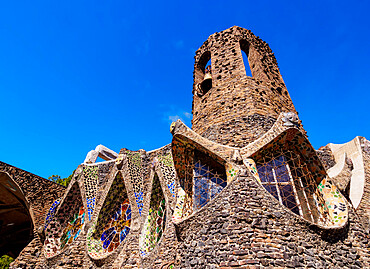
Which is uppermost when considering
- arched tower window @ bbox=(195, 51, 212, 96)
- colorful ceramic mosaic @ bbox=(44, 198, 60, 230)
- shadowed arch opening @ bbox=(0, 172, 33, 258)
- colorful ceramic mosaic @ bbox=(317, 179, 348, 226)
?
arched tower window @ bbox=(195, 51, 212, 96)

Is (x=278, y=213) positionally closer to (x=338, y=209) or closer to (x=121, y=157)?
(x=338, y=209)

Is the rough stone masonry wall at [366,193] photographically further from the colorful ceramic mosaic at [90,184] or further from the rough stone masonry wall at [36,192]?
the rough stone masonry wall at [36,192]

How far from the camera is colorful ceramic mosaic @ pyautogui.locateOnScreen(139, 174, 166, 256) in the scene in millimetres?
6296

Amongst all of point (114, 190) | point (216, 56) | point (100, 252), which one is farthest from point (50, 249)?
point (216, 56)

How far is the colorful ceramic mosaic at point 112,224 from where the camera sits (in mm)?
7164

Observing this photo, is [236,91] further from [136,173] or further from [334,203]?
[136,173]

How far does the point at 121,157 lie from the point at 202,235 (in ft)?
15.1

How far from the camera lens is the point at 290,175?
458 centimetres

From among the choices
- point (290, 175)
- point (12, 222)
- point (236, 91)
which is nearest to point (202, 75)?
point (236, 91)

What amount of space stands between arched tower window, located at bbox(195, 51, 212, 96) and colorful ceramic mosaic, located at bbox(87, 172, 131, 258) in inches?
142

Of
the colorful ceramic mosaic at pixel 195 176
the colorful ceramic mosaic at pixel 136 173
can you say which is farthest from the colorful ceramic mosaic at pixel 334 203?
the colorful ceramic mosaic at pixel 136 173

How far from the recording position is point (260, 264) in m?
3.28

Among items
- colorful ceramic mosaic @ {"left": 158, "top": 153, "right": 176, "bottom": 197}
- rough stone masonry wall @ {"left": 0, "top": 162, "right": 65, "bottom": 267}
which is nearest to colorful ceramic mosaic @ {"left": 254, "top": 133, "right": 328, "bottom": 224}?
colorful ceramic mosaic @ {"left": 158, "top": 153, "right": 176, "bottom": 197}

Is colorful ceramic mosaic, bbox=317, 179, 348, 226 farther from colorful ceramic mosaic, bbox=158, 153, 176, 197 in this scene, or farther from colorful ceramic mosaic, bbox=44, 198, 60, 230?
colorful ceramic mosaic, bbox=44, 198, 60, 230
